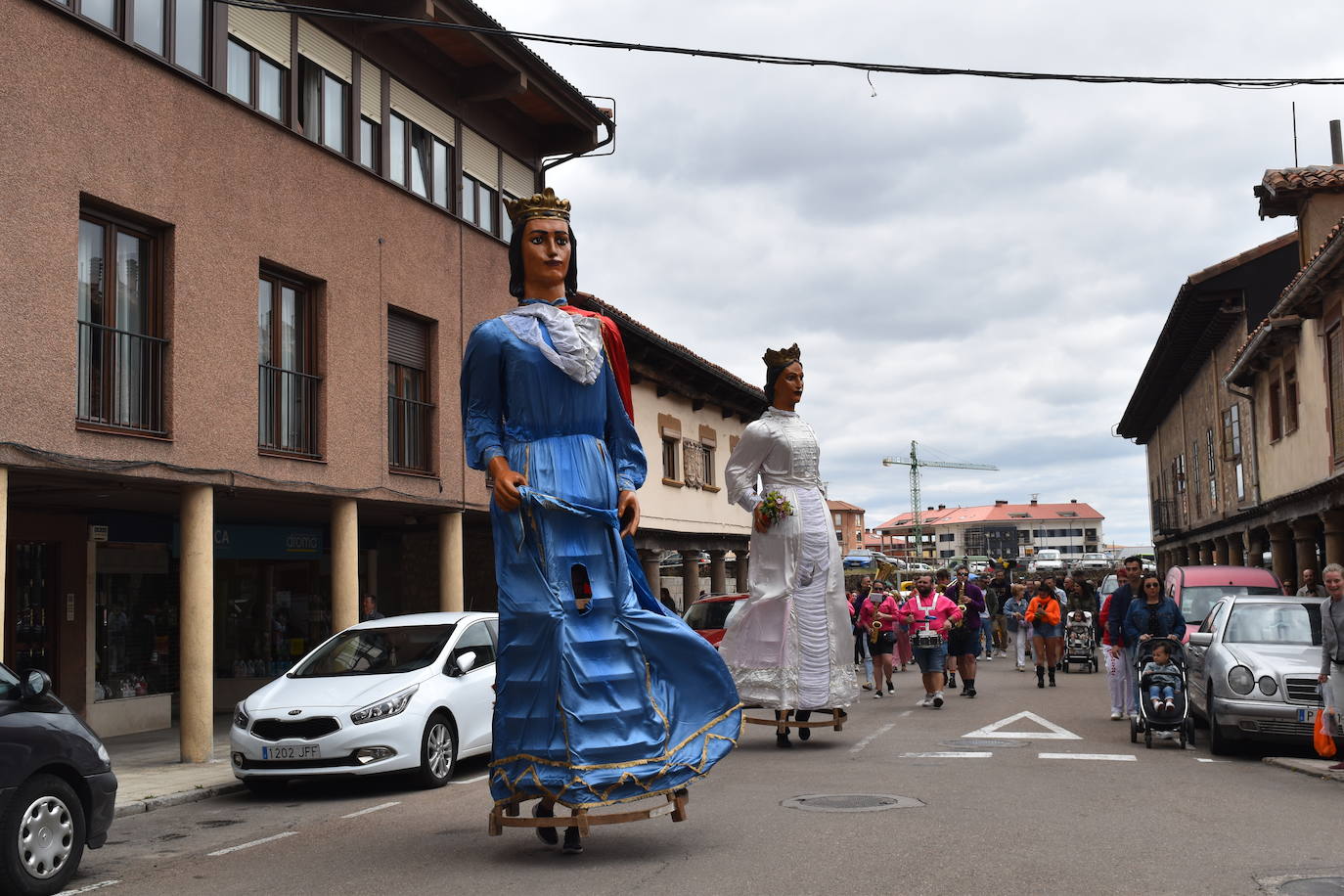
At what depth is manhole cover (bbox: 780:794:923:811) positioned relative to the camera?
8.48 m

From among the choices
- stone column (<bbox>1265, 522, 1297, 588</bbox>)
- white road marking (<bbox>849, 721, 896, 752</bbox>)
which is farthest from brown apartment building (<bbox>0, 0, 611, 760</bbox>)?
stone column (<bbox>1265, 522, 1297, 588</bbox>)

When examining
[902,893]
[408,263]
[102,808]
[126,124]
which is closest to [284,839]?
[102,808]

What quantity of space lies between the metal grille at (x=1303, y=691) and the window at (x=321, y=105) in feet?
41.1

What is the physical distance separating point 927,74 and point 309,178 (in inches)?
322

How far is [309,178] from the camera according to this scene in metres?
17.1

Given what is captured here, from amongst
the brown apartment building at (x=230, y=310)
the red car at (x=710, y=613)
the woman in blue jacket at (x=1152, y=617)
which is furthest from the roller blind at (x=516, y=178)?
the woman in blue jacket at (x=1152, y=617)

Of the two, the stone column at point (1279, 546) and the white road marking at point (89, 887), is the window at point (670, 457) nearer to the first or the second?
the stone column at point (1279, 546)

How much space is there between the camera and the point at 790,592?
12359mm

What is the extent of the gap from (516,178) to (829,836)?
1786 cm

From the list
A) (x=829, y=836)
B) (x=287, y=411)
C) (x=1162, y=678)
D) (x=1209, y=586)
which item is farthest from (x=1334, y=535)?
(x=829, y=836)

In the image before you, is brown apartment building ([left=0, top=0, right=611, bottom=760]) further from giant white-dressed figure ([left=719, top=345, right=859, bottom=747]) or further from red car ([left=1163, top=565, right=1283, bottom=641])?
red car ([left=1163, top=565, right=1283, bottom=641])

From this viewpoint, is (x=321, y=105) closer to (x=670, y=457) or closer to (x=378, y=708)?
(x=378, y=708)

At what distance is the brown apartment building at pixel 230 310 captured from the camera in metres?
13.0

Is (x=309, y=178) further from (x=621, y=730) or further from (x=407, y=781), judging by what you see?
(x=621, y=730)
